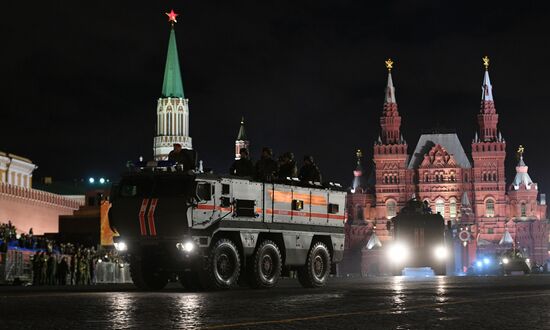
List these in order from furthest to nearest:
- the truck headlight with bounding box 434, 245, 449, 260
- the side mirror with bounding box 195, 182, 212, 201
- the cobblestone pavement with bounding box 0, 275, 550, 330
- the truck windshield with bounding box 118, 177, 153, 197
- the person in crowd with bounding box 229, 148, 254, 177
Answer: the truck headlight with bounding box 434, 245, 449, 260, the person in crowd with bounding box 229, 148, 254, 177, the truck windshield with bounding box 118, 177, 153, 197, the side mirror with bounding box 195, 182, 212, 201, the cobblestone pavement with bounding box 0, 275, 550, 330

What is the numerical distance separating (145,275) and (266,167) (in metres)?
3.76

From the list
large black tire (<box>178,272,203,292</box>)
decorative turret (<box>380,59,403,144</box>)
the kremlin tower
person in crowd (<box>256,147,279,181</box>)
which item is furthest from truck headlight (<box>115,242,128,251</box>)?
the kremlin tower

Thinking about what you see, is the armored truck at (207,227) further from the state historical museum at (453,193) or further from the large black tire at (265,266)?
the state historical museum at (453,193)

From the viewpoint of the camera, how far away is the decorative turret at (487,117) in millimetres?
148250

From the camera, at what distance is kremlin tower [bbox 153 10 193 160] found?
165m

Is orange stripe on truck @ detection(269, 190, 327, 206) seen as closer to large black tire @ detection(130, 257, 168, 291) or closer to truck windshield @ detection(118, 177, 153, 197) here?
truck windshield @ detection(118, 177, 153, 197)

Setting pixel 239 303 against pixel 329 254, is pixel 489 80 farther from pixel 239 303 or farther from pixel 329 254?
pixel 239 303

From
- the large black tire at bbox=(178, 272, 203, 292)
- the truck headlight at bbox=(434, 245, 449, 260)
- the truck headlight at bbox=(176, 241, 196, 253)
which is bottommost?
the large black tire at bbox=(178, 272, 203, 292)

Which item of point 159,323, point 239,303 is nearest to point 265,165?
point 239,303

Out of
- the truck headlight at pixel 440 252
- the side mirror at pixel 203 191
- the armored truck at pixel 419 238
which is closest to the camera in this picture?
the side mirror at pixel 203 191

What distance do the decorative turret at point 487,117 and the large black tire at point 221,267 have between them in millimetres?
128664

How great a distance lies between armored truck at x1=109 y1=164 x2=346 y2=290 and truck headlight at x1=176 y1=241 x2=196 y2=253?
21mm

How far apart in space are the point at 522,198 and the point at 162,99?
5956 centimetres

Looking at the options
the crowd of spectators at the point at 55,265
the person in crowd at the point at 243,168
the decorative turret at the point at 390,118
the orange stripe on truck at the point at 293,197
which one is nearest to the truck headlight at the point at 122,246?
the person in crowd at the point at 243,168
